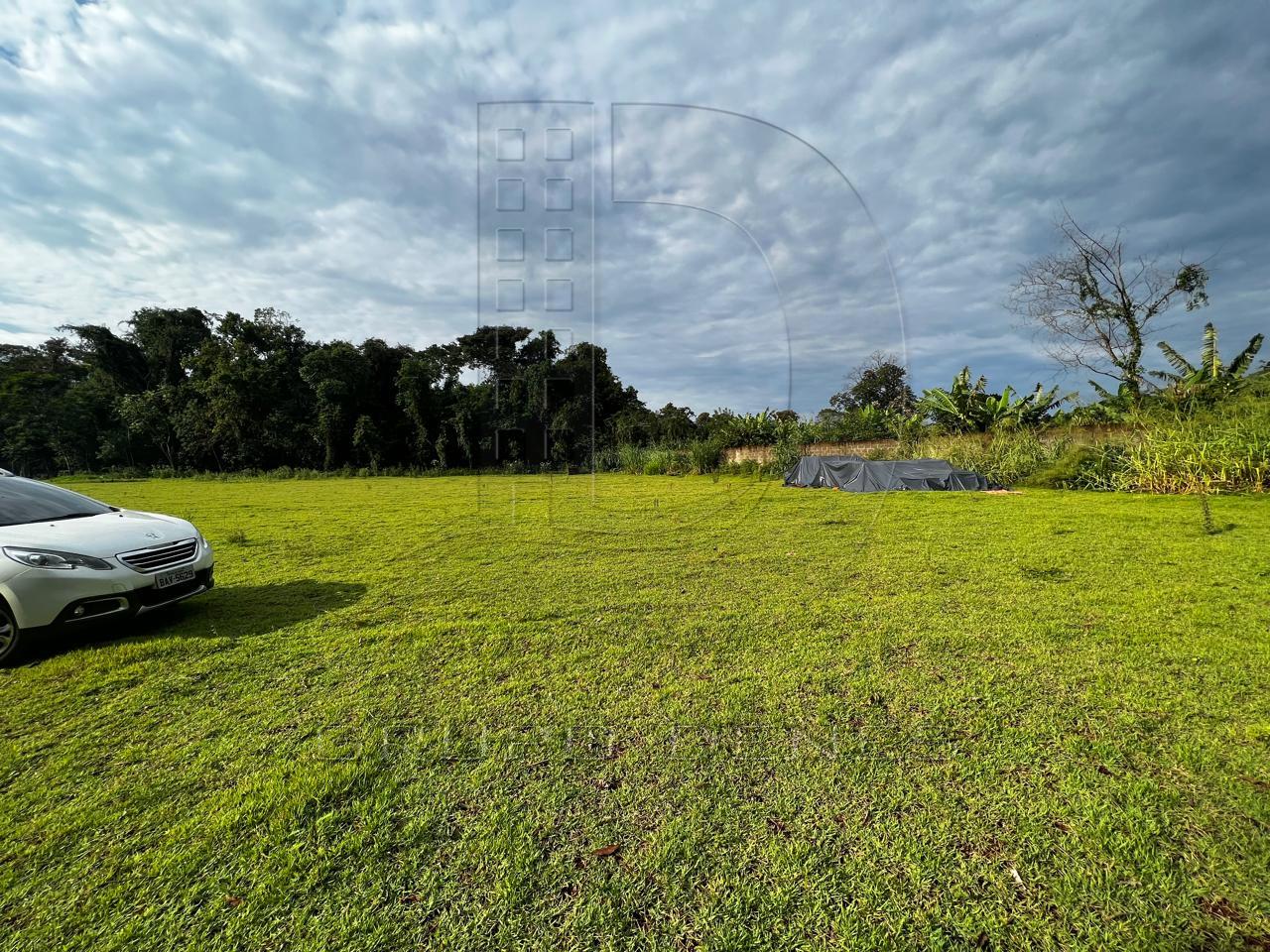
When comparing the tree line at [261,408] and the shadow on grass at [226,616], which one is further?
the tree line at [261,408]

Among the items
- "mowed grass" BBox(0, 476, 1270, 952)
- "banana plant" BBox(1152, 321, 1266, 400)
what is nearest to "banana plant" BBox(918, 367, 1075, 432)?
"banana plant" BBox(1152, 321, 1266, 400)

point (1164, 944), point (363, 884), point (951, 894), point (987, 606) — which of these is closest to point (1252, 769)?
point (1164, 944)

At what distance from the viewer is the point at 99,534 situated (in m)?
3.12

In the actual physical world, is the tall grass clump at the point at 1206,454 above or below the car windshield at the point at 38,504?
above

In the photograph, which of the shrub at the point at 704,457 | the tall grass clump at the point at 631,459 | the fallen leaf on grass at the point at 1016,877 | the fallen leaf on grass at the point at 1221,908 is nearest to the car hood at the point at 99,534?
the fallen leaf on grass at the point at 1016,877

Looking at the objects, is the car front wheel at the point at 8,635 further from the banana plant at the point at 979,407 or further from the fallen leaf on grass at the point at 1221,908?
the banana plant at the point at 979,407

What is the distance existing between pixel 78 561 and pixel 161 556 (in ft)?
1.38

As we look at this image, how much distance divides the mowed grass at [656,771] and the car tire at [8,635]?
0.37 ft

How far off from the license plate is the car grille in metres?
0.05

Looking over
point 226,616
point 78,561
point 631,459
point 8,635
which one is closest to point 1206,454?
point 226,616

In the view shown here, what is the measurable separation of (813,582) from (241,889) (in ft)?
12.6

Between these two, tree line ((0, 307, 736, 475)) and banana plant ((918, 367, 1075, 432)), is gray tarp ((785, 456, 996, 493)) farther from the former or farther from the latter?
tree line ((0, 307, 736, 475))

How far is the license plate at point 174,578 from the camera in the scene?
126 inches

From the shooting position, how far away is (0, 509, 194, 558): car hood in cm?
288
